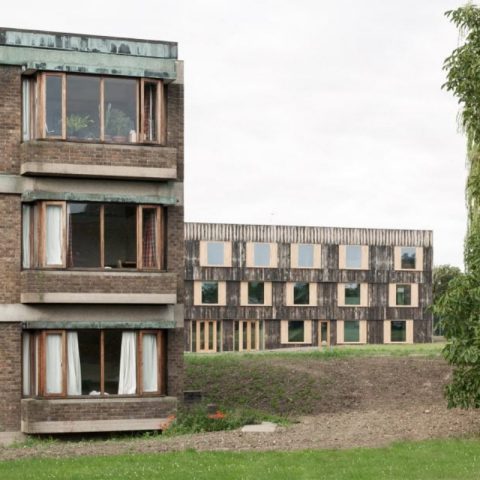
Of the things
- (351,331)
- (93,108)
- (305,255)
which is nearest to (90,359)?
(93,108)

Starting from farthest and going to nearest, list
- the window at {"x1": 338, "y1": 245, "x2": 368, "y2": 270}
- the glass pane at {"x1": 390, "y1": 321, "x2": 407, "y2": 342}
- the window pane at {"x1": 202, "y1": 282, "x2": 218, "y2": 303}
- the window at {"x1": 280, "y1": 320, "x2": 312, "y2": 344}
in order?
the glass pane at {"x1": 390, "y1": 321, "x2": 407, "y2": 342}, the window at {"x1": 338, "y1": 245, "x2": 368, "y2": 270}, the window at {"x1": 280, "y1": 320, "x2": 312, "y2": 344}, the window pane at {"x1": 202, "y1": 282, "x2": 218, "y2": 303}

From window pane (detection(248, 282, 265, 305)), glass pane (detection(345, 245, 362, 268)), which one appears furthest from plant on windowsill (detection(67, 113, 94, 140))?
glass pane (detection(345, 245, 362, 268))

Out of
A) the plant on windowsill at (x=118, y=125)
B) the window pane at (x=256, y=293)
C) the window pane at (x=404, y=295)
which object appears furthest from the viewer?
the window pane at (x=404, y=295)

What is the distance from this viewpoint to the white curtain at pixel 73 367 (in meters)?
30.6

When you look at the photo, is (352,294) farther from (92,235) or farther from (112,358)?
(92,235)

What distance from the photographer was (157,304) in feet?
103

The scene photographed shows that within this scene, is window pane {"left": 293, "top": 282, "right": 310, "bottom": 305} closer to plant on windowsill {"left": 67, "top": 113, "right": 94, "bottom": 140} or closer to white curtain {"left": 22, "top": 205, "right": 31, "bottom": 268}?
white curtain {"left": 22, "top": 205, "right": 31, "bottom": 268}

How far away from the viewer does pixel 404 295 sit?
82.6 meters

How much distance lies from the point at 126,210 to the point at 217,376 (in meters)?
9.55

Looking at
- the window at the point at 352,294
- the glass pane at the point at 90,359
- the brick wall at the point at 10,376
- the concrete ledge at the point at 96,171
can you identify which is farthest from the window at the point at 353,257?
the brick wall at the point at 10,376

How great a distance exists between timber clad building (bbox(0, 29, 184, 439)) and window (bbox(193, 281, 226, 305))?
153ft

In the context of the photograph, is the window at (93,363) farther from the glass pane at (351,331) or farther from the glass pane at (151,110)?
the glass pane at (351,331)

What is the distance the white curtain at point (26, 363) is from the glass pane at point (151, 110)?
20.6 feet

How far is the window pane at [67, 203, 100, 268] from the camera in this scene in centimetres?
3075
